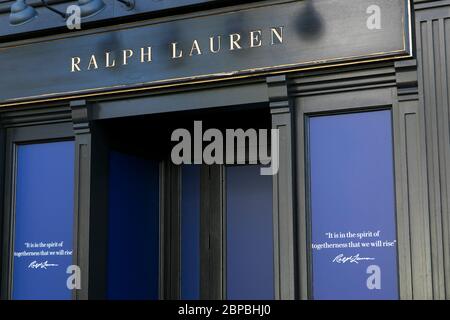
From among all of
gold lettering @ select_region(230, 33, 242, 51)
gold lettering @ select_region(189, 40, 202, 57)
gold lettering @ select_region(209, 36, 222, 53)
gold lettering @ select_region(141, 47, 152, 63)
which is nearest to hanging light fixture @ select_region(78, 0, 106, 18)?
gold lettering @ select_region(141, 47, 152, 63)

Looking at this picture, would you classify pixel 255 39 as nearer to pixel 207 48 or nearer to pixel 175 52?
pixel 207 48

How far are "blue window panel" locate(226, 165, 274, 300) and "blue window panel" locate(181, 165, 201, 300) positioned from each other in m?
0.44

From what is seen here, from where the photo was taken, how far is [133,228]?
28.6 feet

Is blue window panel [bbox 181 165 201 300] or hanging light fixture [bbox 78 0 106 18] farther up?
hanging light fixture [bbox 78 0 106 18]

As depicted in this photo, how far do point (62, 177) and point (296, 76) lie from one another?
9.14 ft

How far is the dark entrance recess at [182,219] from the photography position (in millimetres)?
8438

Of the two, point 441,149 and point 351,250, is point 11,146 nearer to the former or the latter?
point 351,250

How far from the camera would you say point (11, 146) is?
339 inches

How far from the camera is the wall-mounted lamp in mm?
7980

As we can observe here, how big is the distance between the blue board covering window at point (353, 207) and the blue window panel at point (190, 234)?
7.31ft

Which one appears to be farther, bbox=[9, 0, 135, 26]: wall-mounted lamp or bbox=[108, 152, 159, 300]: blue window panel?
bbox=[108, 152, 159, 300]: blue window panel
